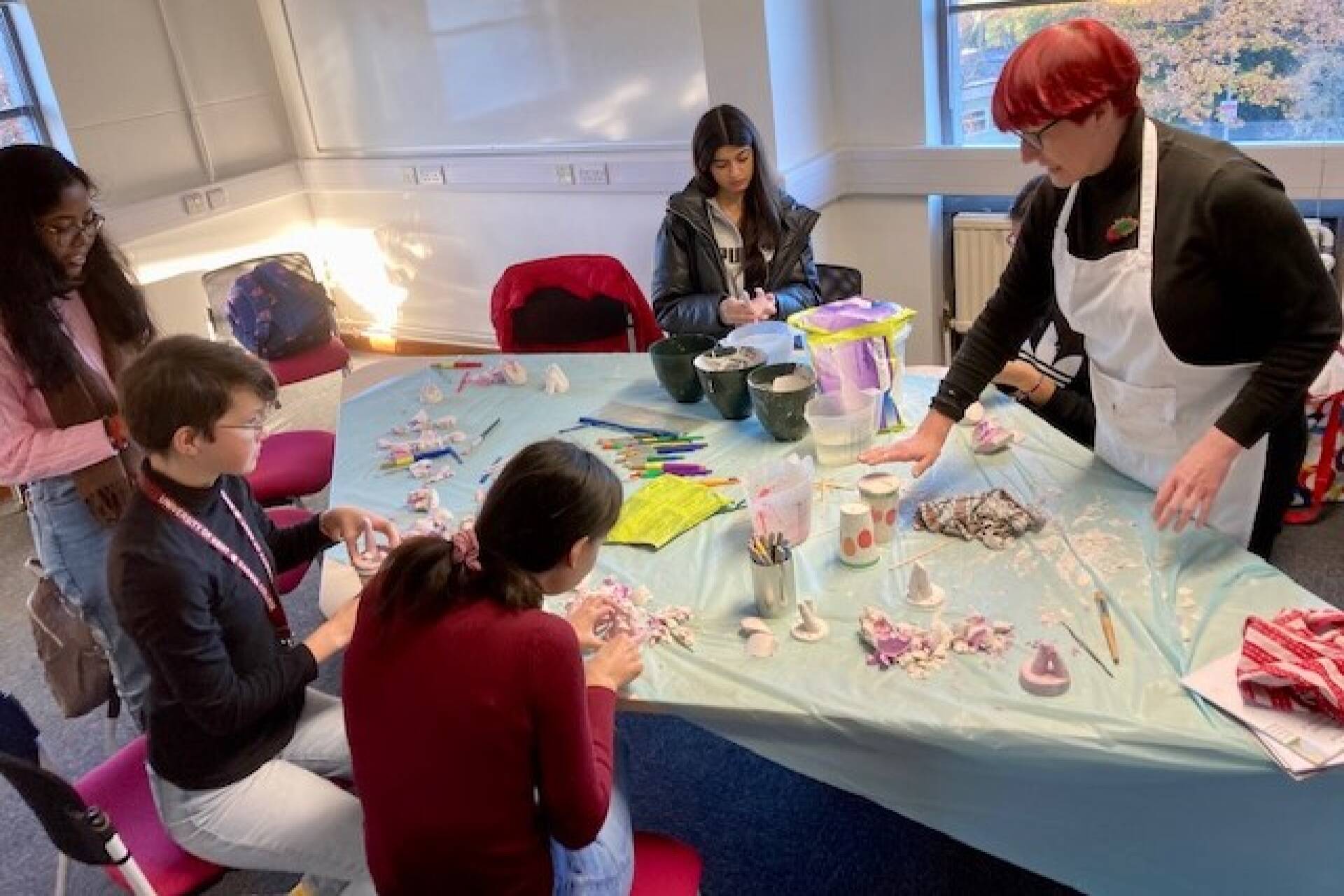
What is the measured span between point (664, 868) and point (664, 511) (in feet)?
2.11

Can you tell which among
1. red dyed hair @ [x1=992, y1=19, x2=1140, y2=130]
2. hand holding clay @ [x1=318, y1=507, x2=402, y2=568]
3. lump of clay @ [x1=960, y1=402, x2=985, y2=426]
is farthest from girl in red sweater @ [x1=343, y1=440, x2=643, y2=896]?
lump of clay @ [x1=960, y1=402, x2=985, y2=426]

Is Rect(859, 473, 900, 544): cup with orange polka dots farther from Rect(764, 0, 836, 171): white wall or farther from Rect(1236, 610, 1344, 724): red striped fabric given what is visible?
Rect(764, 0, 836, 171): white wall

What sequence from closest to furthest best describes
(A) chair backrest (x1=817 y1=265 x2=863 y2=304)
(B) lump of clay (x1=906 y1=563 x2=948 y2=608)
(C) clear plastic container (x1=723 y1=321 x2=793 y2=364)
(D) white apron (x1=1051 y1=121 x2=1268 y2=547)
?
1. (B) lump of clay (x1=906 y1=563 x2=948 y2=608)
2. (D) white apron (x1=1051 y1=121 x2=1268 y2=547)
3. (C) clear plastic container (x1=723 y1=321 x2=793 y2=364)
4. (A) chair backrest (x1=817 y1=265 x2=863 y2=304)

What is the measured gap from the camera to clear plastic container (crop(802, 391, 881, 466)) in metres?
1.94

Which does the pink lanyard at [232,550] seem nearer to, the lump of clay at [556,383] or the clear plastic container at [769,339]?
the lump of clay at [556,383]

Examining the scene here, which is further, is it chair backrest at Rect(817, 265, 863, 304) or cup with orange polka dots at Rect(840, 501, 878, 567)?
chair backrest at Rect(817, 265, 863, 304)

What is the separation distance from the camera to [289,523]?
256 cm

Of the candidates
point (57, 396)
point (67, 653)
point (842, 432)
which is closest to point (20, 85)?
point (57, 396)

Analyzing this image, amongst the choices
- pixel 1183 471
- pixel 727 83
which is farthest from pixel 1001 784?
pixel 727 83

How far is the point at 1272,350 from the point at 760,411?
906 millimetres

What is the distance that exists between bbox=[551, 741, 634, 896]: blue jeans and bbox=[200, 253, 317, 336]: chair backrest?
3.13 metres

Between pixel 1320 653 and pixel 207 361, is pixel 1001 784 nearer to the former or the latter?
pixel 1320 653

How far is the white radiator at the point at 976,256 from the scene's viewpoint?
380cm

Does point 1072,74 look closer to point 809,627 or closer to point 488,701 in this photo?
point 809,627
